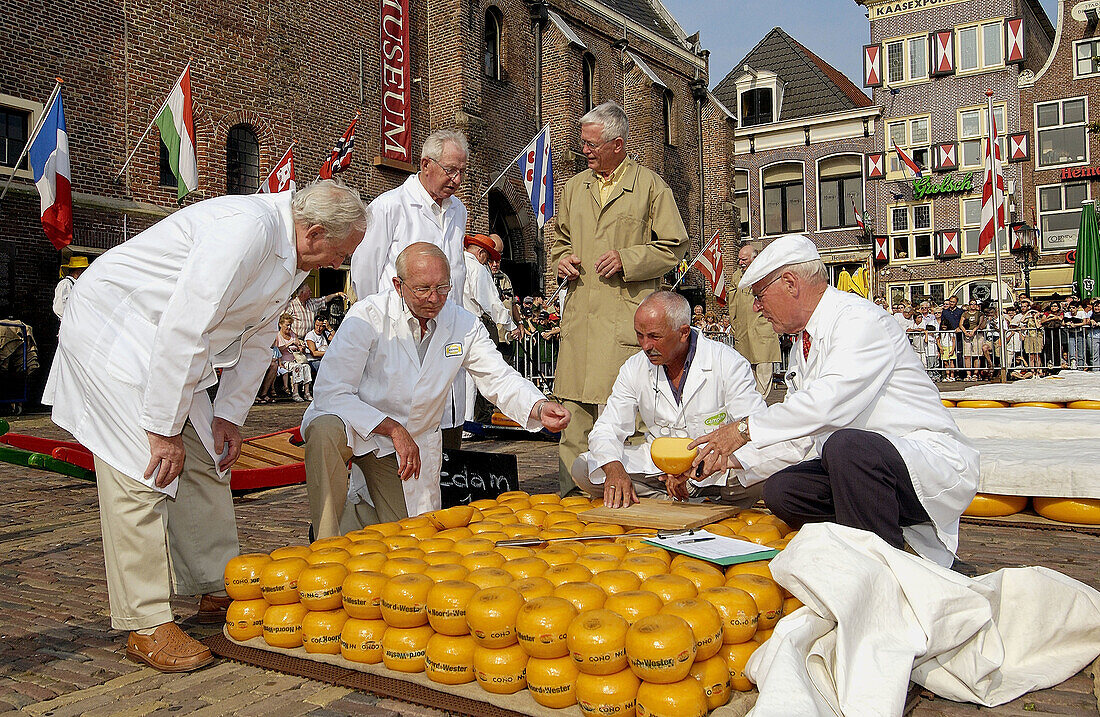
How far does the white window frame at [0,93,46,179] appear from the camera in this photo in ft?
42.3

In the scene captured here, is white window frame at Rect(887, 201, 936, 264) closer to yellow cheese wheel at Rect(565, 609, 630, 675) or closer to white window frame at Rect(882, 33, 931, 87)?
white window frame at Rect(882, 33, 931, 87)

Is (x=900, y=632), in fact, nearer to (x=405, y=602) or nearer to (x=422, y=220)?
(x=405, y=602)

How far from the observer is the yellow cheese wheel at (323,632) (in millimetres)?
2916

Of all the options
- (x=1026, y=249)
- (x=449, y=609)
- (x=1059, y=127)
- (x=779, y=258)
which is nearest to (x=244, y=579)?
(x=449, y=609)

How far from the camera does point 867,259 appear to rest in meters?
35.8

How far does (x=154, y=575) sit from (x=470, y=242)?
6810mm

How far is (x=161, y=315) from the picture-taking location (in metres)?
3.06

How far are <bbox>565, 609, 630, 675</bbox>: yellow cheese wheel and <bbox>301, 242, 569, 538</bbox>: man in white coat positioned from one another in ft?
5.58

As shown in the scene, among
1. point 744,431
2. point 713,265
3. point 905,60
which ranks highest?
point 905,60

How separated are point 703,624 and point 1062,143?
36.4 metres

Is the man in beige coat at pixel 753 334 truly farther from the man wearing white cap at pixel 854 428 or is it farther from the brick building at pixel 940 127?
the brick building at pixel 940 127

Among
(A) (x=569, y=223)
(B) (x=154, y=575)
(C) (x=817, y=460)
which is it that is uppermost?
(A) (x=569, y=223)

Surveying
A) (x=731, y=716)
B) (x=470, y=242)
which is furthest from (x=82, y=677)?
(x=470, y=242)

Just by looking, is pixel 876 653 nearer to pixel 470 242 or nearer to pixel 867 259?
pixel 470 242
